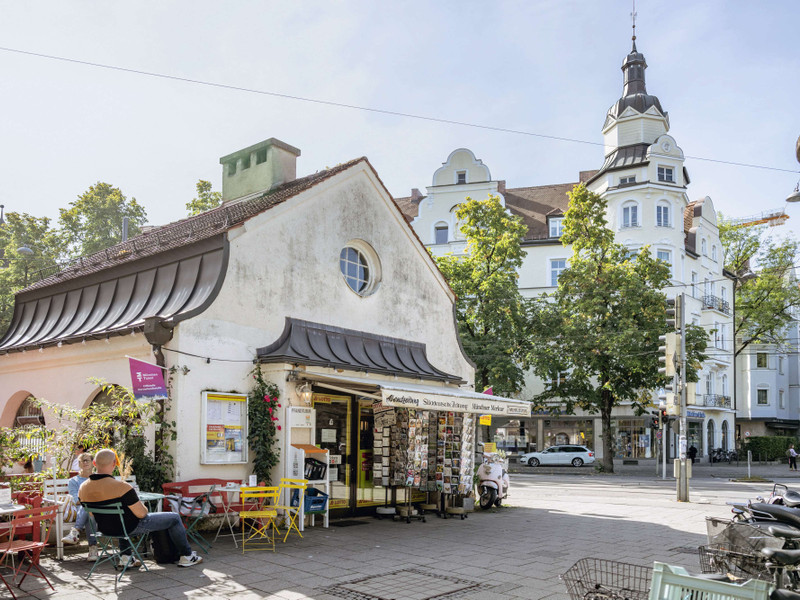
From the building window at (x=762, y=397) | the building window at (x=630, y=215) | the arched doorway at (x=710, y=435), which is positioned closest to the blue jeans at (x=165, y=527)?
the building window at (x=630, y=215)

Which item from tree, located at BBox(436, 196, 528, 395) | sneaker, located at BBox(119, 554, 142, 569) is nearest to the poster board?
sneaker, located at BBox(119, 554, 142, 569)

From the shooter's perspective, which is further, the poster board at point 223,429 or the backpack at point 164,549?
the poster board at point 223,429

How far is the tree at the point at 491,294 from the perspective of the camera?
109 ft

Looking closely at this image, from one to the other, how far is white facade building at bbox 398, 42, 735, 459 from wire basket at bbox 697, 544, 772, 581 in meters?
37.7

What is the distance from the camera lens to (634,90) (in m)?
48.4

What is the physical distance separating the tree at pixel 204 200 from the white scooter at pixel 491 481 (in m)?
22.4

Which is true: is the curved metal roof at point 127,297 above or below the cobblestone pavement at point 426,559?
above

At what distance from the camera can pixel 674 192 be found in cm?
4450

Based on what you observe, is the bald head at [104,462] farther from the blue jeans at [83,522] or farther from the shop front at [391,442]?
the shop front at [391,442]

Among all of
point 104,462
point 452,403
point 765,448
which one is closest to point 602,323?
point 452,403

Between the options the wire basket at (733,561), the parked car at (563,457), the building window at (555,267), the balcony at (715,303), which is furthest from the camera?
the balcony at (715,303)

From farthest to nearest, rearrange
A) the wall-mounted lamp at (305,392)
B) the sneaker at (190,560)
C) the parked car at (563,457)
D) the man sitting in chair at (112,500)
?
1. the parked car at (563,457)
2. the wall-mounted lamp at (305,392)
3. the sneaker at (190,560)
4. the man sitting in chair at (112,500)

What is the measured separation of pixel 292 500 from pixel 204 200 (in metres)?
26.1

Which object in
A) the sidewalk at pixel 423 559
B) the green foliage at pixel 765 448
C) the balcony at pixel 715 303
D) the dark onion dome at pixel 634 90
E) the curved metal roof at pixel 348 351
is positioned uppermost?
the dark onion dome at pixel 634 90
